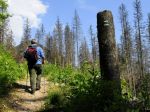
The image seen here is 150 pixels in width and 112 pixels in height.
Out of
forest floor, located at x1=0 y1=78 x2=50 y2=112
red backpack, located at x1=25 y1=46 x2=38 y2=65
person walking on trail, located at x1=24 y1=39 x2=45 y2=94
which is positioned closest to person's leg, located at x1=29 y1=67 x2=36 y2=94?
person walking on trail, located at x1=24 y1=39 x2=45 y2=94

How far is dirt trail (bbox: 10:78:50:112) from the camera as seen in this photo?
12.1m

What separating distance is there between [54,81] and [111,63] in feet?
22.8

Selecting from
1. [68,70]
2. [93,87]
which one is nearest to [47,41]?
[68,70]

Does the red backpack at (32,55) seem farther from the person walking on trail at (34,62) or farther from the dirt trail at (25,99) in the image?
the dirt trail at (25,99)

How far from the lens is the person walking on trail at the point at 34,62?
13938mm

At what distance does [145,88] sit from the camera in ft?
26.3

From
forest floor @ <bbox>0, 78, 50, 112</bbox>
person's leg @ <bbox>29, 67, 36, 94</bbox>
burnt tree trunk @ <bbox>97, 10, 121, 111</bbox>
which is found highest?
burnt tree trunk @ <bbox>97, 10, 121, 111</bbox>

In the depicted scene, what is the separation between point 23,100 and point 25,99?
16 centimetres

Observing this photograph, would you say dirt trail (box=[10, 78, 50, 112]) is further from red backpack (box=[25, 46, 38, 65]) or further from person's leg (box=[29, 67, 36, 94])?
red backpack (box=[25, 46, 38, 65])

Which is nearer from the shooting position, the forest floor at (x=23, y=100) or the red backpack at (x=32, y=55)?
the forest floor at (x=23, y=100)

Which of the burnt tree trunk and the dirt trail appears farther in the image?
the dirt trail

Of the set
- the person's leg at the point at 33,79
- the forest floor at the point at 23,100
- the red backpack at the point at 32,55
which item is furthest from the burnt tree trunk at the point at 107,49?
the person's leg at the point at 33,79

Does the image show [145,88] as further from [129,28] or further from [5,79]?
[129,28]

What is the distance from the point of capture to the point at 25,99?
13102 mm
